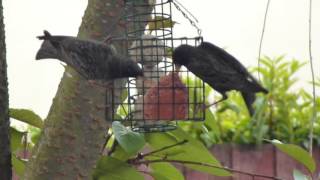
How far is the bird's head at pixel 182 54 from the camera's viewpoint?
145cm

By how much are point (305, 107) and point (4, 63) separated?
6.28 feet

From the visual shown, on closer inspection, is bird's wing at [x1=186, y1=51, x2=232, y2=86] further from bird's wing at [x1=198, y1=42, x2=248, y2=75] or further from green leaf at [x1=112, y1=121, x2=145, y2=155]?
green leaf at [x1=112, y1=121, x2=145, y2=155]

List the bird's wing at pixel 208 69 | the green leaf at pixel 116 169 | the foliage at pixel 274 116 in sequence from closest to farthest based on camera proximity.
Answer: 1. the bird's wing at pixel 208 69
2. the green leaf at pixel 116 169
3. the foliage at pixel 274 116

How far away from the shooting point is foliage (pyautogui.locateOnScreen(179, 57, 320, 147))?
10.0 ft

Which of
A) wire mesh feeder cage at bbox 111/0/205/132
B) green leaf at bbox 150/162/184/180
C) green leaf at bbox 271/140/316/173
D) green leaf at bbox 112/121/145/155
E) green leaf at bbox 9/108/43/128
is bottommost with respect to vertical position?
green leaf at bbox 150/162/184/180

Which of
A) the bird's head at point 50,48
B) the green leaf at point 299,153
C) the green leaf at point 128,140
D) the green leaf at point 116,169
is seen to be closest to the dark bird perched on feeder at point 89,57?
the bird's head at point 50,48

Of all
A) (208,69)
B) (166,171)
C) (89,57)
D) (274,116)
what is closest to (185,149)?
(166,171)

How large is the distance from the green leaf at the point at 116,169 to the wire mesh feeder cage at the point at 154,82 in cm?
9

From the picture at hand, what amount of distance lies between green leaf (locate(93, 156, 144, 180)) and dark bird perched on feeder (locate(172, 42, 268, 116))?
0.92ft

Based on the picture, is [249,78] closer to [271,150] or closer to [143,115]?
[143,115]

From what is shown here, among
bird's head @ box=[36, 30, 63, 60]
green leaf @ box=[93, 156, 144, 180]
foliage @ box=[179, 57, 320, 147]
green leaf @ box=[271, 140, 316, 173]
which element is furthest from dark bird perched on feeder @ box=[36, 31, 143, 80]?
foliage @ box=[179, 57, 320, 147]

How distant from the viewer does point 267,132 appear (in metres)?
3.05

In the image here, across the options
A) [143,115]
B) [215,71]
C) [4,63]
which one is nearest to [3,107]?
[4,63]

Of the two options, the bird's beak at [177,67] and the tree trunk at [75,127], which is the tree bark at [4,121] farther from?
the bird's beak at [177,67]
